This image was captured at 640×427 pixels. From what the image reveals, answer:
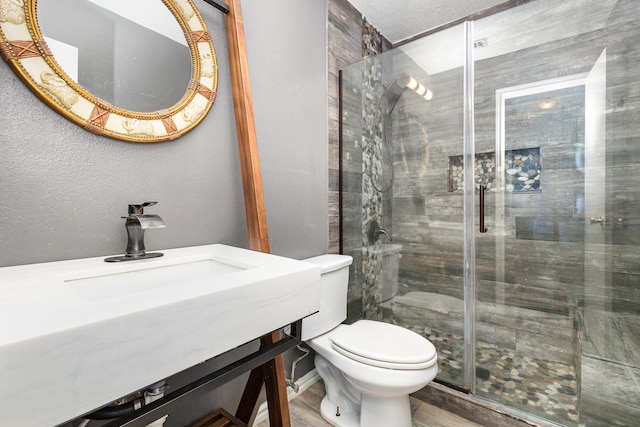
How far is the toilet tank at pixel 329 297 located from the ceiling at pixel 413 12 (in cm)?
172

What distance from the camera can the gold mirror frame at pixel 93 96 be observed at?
2.72 feet

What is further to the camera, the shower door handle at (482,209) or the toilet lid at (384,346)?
the shower door handle at (482,209)

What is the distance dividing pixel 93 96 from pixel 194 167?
388 mm

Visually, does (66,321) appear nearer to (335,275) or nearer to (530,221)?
(335,275)

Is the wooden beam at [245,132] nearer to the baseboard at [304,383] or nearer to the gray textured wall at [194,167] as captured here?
the gray textured wall at [194,167]

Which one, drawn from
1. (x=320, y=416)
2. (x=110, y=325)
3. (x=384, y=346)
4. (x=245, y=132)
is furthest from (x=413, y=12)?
(x=320, y=416)

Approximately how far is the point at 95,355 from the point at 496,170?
81.5 inches

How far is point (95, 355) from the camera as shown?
468mm

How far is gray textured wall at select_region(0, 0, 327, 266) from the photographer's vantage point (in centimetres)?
86

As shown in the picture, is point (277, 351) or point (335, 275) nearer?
point (277, 351)

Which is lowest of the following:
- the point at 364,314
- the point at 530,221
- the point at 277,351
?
the point at 364,314

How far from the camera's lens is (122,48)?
104cm

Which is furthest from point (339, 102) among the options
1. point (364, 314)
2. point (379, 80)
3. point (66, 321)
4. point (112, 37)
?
point (66, 321)

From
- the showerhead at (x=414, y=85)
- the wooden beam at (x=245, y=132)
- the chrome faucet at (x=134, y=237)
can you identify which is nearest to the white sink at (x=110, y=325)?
the chrome faucet at (x=134, y=237)
